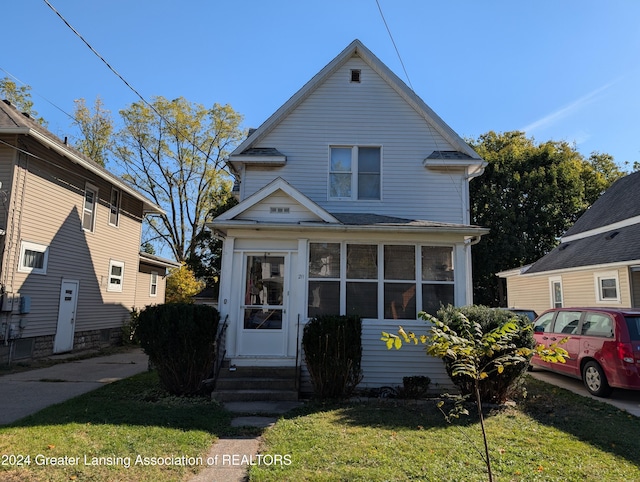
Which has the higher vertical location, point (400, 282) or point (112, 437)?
point (400, 282)

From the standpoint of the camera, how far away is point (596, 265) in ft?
48.1

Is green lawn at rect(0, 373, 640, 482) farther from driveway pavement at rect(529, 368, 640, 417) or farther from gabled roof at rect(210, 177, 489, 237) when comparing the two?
gabled roof at rect(210, 177, 489, 237)

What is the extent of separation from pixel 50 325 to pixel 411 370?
1101 cm

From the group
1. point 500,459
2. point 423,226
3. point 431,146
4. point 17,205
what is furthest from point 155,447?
point 17,205

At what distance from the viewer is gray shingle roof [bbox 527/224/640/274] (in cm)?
1404

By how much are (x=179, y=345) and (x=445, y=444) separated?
179 inches

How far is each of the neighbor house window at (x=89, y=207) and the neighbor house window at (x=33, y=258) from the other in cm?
238

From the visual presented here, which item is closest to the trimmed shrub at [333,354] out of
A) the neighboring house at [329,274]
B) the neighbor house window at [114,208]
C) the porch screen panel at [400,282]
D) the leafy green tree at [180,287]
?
the neighboring house at [329,274]

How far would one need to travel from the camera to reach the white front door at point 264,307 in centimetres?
822

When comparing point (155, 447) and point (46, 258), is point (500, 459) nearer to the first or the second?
point (155, 447)

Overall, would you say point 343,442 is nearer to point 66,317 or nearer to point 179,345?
point 179,345

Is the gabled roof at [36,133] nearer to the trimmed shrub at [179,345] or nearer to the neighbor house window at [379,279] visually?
the trimmed shrub at [179,345]

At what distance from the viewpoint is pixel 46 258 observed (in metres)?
12.6

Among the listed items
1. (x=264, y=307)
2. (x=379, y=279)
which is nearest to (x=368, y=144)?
(x=379, y=279)
